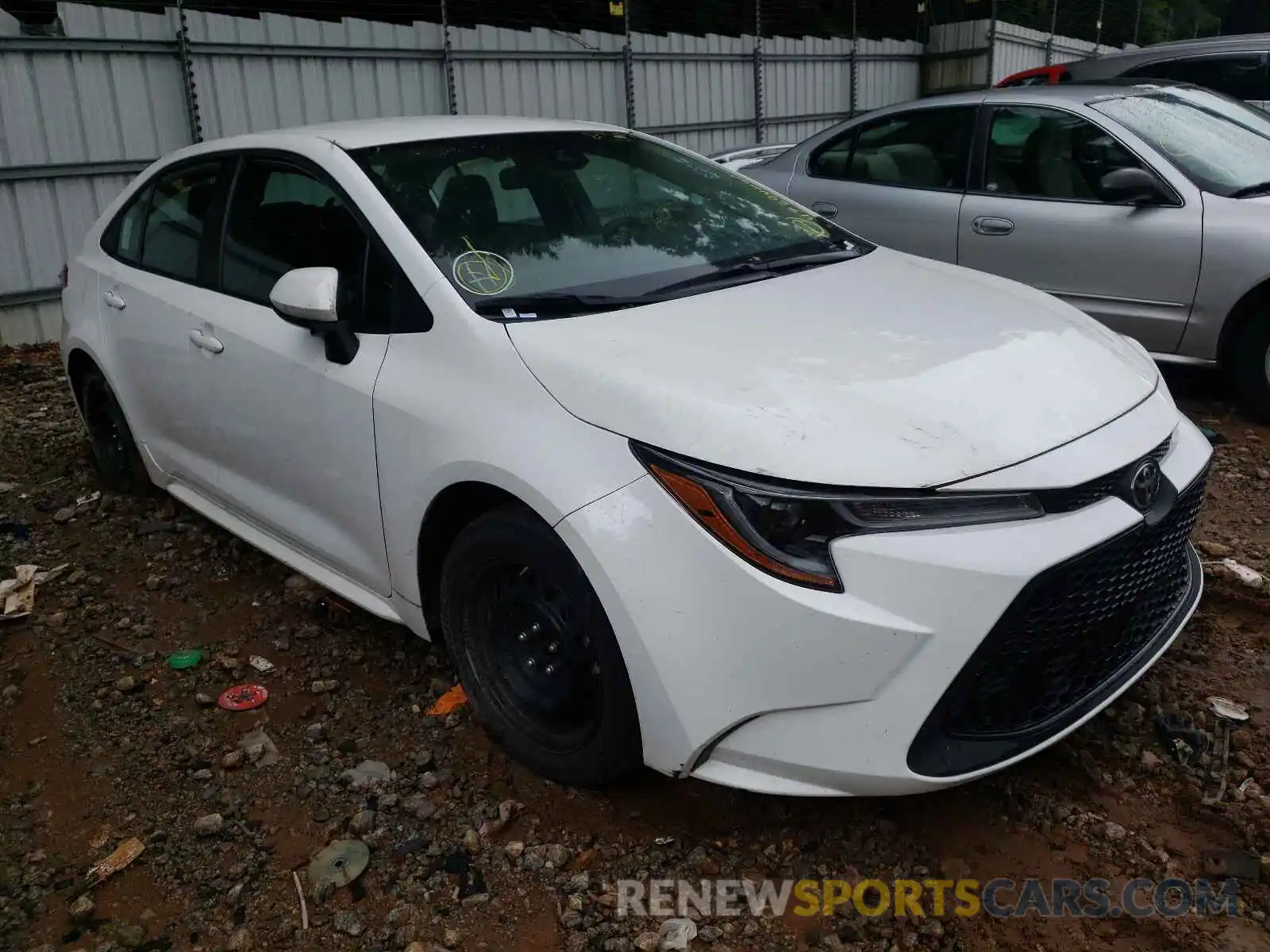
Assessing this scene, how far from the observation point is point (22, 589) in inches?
163

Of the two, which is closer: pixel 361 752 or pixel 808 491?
pixel 808 491

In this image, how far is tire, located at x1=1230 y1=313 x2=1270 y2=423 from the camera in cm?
507

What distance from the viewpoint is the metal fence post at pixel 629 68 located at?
469 inches

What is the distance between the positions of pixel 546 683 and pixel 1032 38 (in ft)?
65.9

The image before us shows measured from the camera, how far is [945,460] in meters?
2.26

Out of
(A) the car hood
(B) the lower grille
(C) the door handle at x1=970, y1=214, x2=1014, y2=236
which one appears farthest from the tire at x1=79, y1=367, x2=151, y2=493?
(C) the door handle at x1=970, y1=214, x2=1014, y2=236

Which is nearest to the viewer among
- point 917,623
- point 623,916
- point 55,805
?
point 917,623

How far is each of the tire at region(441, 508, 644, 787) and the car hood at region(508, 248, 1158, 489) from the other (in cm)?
37

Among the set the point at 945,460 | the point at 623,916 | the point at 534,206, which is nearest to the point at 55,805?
the point at 623,916

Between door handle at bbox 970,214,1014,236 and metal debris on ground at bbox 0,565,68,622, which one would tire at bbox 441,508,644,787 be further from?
door handle at bbox 970,214,1014,236

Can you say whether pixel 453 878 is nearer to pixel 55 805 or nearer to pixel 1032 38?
pixel 55 805

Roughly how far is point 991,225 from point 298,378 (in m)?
3.92

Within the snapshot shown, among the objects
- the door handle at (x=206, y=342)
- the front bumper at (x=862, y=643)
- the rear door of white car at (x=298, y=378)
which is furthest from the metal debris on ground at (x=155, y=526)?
the front bumper at (x=862, y=643)

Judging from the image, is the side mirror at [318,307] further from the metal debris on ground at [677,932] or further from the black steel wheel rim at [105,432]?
the black steel wheel rim at [105,432]
